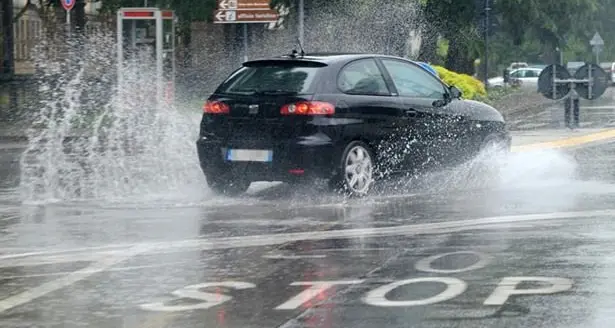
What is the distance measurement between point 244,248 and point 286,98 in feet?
11.6

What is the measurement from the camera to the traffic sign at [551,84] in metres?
24.6

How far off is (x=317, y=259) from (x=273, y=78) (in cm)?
461

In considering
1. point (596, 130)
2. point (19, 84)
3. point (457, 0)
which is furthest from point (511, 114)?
point (19, 84)

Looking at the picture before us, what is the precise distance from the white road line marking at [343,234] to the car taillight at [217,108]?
9.89 feet

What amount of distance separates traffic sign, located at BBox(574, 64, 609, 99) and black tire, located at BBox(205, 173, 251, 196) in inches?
455

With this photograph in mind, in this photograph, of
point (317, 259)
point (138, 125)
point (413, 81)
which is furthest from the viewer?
point (138, 125)

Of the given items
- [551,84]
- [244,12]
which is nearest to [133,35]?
[244,12]

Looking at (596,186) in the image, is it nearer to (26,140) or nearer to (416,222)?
(416,222)

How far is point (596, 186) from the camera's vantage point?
1466 cm

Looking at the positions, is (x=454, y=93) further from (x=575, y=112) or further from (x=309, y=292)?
(x=575, y=112)

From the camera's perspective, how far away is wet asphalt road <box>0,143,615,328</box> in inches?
305

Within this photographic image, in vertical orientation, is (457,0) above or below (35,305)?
above

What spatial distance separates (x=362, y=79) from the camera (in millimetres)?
14430

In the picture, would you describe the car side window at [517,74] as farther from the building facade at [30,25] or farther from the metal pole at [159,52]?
the metal pole at [159,52]
